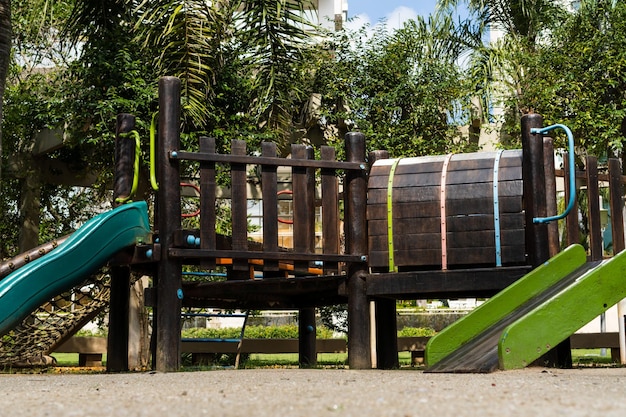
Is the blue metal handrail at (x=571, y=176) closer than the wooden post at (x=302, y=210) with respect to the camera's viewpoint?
Yes

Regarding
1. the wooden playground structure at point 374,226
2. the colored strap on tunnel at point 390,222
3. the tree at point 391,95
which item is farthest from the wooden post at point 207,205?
the tree at point 391,95

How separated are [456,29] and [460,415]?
16.7 m

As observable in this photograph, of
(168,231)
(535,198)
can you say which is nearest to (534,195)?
(535,198)

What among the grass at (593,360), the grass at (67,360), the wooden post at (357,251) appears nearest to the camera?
the wooden post at (357,251)

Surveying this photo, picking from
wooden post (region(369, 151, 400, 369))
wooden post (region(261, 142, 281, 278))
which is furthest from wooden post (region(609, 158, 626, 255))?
wooden post (region(261, 142, 281, 278))

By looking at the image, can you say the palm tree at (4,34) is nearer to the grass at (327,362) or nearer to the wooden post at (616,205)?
the grass at (327,362)

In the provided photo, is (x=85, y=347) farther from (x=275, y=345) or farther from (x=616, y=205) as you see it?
(x=616, y=205)

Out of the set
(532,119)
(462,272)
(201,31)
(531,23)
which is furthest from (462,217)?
(531,23)

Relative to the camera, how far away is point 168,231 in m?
8.02

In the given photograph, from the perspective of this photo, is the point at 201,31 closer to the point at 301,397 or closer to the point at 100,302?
the point at 100,302

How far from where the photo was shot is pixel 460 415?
3.79 meters

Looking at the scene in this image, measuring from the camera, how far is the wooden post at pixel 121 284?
30.5 ft

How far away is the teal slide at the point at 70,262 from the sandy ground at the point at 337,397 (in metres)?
1.87

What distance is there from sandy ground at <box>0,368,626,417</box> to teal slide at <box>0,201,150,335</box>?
6.12 feet
